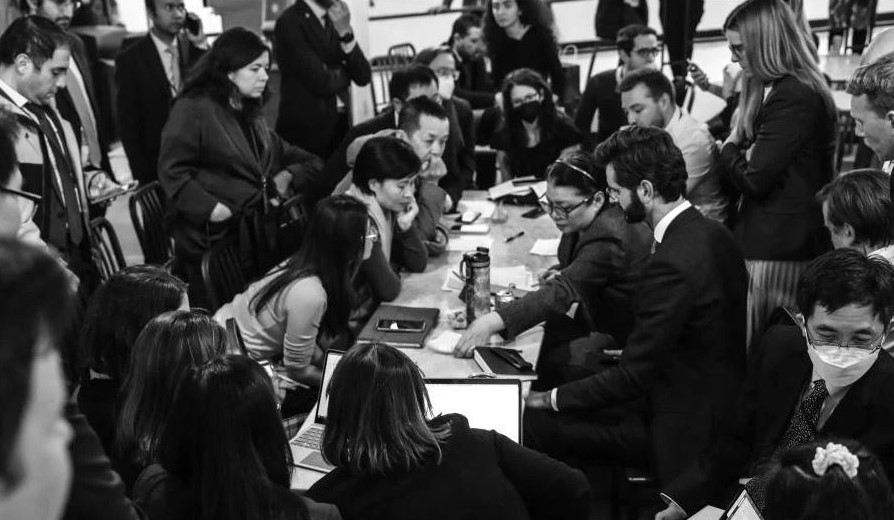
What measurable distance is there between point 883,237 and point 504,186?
2.42m

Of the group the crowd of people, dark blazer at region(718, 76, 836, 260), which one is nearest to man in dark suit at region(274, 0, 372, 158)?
the crowd of people

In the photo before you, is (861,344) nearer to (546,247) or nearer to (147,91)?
(546,247)

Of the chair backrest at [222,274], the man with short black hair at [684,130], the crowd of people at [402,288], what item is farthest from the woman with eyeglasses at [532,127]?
the chair backrest at [222,274]

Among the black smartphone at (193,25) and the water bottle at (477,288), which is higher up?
the black smartphone at (193,25)

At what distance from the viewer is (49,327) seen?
82cm

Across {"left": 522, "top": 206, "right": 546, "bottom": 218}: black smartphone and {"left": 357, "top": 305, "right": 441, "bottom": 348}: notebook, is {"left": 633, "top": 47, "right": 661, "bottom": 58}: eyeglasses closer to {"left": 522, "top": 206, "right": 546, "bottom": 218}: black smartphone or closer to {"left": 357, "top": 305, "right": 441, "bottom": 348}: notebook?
{"left": 522, "top": 206, "right": 546, "bottom": 218}: black smartphone

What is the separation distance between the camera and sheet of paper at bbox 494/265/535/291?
3.60 meters

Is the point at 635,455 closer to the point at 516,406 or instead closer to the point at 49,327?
the point at 516,406

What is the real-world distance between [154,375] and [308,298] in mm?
895

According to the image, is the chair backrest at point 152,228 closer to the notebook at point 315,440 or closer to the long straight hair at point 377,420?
the notebook at point 315,440

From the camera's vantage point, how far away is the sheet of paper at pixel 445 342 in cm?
300

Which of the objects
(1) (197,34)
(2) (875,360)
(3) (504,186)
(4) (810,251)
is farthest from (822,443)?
(1) (197,34)

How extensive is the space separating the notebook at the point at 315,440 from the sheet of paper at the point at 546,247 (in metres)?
1.54

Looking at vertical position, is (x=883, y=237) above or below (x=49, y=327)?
below
